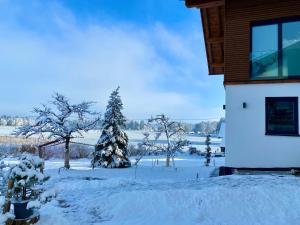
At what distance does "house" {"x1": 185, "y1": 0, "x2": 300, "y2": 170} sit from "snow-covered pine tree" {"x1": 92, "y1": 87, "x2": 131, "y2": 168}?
10.9 metres

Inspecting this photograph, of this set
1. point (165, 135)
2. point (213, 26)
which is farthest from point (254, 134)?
point (165, 135)

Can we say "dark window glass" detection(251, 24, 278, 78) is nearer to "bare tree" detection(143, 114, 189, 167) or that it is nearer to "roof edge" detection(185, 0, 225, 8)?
"roof edge" detection(185, 0, 225, 8)

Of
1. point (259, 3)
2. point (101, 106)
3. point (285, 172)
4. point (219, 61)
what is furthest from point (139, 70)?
point (285, 172)

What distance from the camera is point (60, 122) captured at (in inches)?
713

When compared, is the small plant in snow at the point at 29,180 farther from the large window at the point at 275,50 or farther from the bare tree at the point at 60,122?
the bare tree at the point at 60,122

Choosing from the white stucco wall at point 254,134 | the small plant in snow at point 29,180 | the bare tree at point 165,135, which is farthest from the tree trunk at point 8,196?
the bare tree at point 165,135

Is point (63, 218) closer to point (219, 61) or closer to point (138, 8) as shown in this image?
point (138, 8)

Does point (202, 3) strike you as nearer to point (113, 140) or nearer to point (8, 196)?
point (8, 196)

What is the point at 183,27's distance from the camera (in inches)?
677

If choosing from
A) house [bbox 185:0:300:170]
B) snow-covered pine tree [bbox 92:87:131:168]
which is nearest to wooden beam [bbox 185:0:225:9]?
house [bbox 185:0:300:170]

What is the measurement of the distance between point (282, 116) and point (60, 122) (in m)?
11.9

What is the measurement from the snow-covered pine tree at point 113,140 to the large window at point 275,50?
1185 cm

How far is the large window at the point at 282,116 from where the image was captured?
998 centimetres

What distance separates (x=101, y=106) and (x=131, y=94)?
30.5 feet
